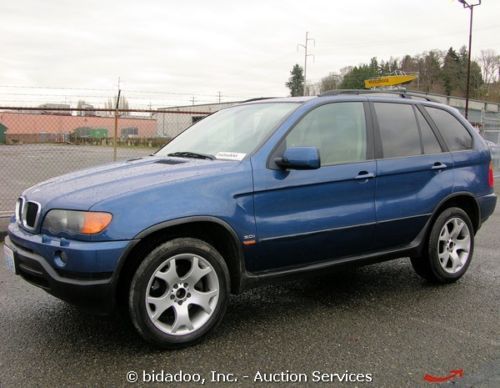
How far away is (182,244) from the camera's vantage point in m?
3.27

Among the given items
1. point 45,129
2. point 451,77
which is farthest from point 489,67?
point 45,129

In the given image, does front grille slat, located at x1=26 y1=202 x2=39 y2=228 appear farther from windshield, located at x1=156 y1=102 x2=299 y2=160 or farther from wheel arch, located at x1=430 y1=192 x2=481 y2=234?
wheel arch, located at x1=430 y1=192 x2=481 y2=234

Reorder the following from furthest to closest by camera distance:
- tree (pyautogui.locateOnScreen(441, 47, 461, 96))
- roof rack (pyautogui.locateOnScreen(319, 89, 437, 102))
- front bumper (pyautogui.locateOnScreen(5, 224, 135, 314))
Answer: tree (pyautogui.locateOnScreen(441, 47, 461, 96)), roof rack (pyautogui.locateOnScreen(319, 89, 437, 102)), front bumper (pyautogui.locateOnScreen(5, 224, 135, 314))

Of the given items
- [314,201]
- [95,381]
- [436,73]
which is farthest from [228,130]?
[436,73]

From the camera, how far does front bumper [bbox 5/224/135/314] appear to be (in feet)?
9.80

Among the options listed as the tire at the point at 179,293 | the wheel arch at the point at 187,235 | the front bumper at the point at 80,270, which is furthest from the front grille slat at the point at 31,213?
the tire at the point at 179,293

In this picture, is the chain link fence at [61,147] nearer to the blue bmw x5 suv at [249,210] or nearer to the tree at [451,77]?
the blue bmw x5 suv at [249,210]

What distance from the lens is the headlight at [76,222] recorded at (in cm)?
301

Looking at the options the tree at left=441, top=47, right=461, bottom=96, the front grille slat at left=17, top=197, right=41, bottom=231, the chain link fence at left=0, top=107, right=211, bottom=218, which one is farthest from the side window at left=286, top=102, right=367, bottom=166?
the tree at left=441, top=47, right=461, bottom=96

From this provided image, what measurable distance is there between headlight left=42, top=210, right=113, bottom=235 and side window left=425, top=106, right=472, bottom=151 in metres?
3.32

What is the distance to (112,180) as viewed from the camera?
3393 mm

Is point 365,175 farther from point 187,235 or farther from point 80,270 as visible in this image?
point 80,270

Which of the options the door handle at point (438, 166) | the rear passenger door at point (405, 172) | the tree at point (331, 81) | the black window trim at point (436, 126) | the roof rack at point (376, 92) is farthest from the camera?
the tree at point (331, 81)

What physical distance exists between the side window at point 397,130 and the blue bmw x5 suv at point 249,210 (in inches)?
0.5
